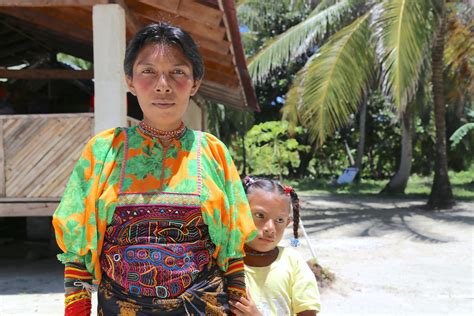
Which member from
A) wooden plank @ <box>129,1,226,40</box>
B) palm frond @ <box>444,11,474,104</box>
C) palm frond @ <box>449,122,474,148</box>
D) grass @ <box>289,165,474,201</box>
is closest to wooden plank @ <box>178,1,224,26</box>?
wooden plank @ <box>129,1,226,40</box>

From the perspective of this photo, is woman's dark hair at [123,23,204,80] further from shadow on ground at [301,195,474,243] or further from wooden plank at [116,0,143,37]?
shadow on ground at [301,195,474,243]

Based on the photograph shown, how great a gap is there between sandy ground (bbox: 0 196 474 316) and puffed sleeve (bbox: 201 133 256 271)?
4.16 metres

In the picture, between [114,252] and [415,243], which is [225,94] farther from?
[114,252]

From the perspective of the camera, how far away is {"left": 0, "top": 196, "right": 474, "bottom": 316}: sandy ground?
5.80 meters

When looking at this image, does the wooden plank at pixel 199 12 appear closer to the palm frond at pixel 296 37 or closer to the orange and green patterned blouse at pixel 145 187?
the orange and green patterned blouse at pixel 145 187

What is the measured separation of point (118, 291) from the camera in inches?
61.0

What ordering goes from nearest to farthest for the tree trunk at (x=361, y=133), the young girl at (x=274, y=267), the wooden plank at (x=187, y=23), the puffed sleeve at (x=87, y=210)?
the puffed sleeve at (x=87, y=210) → the young girl at (x=274, y=267) → the wooden plank at (x=187, y=23) → the tree trunk at (x=361, y=133)

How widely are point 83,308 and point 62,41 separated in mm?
8550

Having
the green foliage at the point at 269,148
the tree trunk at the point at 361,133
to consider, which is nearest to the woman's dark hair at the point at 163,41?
the green foliage at the point at 269,148

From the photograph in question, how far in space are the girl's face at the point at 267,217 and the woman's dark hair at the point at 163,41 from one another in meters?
0.60

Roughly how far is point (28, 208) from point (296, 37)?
950cm

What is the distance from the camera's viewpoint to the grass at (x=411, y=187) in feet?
66.1

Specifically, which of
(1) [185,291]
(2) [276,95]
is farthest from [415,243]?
(2) [276,95]

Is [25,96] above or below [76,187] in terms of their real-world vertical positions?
above
